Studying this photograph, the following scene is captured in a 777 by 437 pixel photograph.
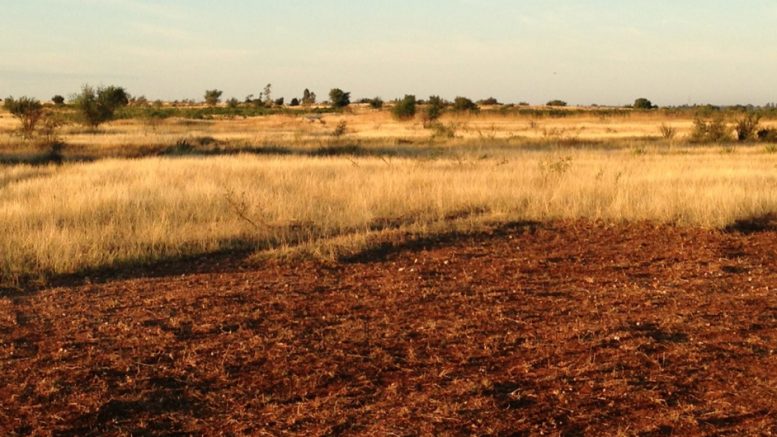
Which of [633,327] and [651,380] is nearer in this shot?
[651,380]

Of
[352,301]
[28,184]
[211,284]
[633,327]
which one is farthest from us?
[28,184]

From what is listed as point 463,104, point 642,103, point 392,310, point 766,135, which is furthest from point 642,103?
point 392,310

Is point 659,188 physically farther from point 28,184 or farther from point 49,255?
point 28,184

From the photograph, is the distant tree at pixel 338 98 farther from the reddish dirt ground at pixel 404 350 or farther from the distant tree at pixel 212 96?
the reddish dirt ground at pixel 404 350

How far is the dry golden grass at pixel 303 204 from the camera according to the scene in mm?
8320

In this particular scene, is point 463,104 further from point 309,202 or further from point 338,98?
point 309,202

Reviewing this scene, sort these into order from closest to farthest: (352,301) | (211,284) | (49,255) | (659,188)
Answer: (352,301) < (211,284) < (49,255) < (659,188)

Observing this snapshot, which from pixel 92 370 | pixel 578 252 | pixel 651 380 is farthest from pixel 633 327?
pixel 92 370

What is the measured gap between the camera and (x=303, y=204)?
11258mm

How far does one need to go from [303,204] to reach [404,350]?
21.9 ft

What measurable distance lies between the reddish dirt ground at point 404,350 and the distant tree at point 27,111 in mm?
25878

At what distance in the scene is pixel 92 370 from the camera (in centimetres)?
442

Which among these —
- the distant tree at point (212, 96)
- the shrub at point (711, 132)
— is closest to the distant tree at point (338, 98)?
the distant tree at point (212, 96)

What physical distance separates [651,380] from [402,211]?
682 cm
